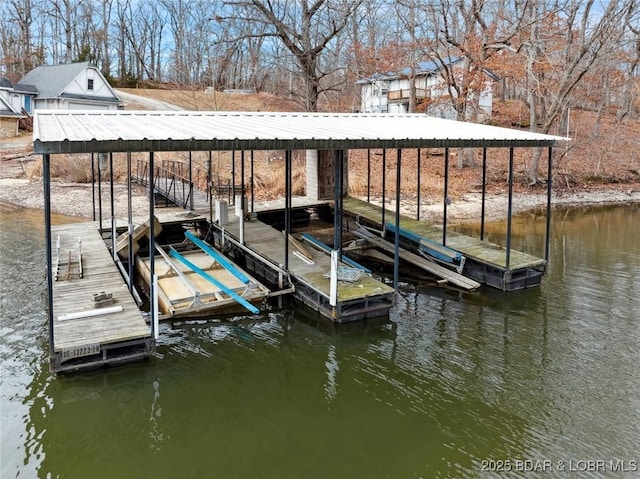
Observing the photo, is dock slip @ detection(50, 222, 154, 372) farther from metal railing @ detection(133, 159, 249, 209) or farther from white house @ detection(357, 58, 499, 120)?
white house @ detection(357, 58, 499, 120)

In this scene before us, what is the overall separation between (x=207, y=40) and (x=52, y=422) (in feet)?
135

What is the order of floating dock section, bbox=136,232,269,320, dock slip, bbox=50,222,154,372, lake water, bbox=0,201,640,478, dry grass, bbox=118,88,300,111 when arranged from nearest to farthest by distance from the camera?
lake water, bbox=0,201,640,478 < dock slip, bbox=50,222,154,372 < floating dock section, bbox=136,232,269,320 < dry grass, bbox=118,88,300,111

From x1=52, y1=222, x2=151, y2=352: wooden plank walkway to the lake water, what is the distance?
0.58 meters

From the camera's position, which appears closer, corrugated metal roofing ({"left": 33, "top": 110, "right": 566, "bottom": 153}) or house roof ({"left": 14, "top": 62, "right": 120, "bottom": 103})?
corrugated metal roofing ({"left": 33, "top": 110, "right": 566, "bottom": 153})

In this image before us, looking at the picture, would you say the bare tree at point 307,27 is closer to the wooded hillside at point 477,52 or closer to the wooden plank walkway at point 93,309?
the wooded hillside at point 477,52

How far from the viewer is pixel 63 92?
39.7m

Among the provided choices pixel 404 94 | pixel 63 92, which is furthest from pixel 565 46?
pixel 63 92

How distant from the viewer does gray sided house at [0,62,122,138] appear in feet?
131

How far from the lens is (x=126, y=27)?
60312mm

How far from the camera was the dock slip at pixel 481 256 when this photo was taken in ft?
41.2

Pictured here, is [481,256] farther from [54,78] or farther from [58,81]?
[54,78]

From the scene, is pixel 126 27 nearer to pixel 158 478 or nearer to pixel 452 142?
pixel 452 142

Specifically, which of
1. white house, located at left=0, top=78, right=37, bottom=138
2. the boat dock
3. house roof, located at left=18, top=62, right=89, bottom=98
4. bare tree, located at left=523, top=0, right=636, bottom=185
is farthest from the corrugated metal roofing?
house roof, located at left=18, top=62, right=89, bottom=98

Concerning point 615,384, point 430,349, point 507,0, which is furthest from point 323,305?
point 507,0
